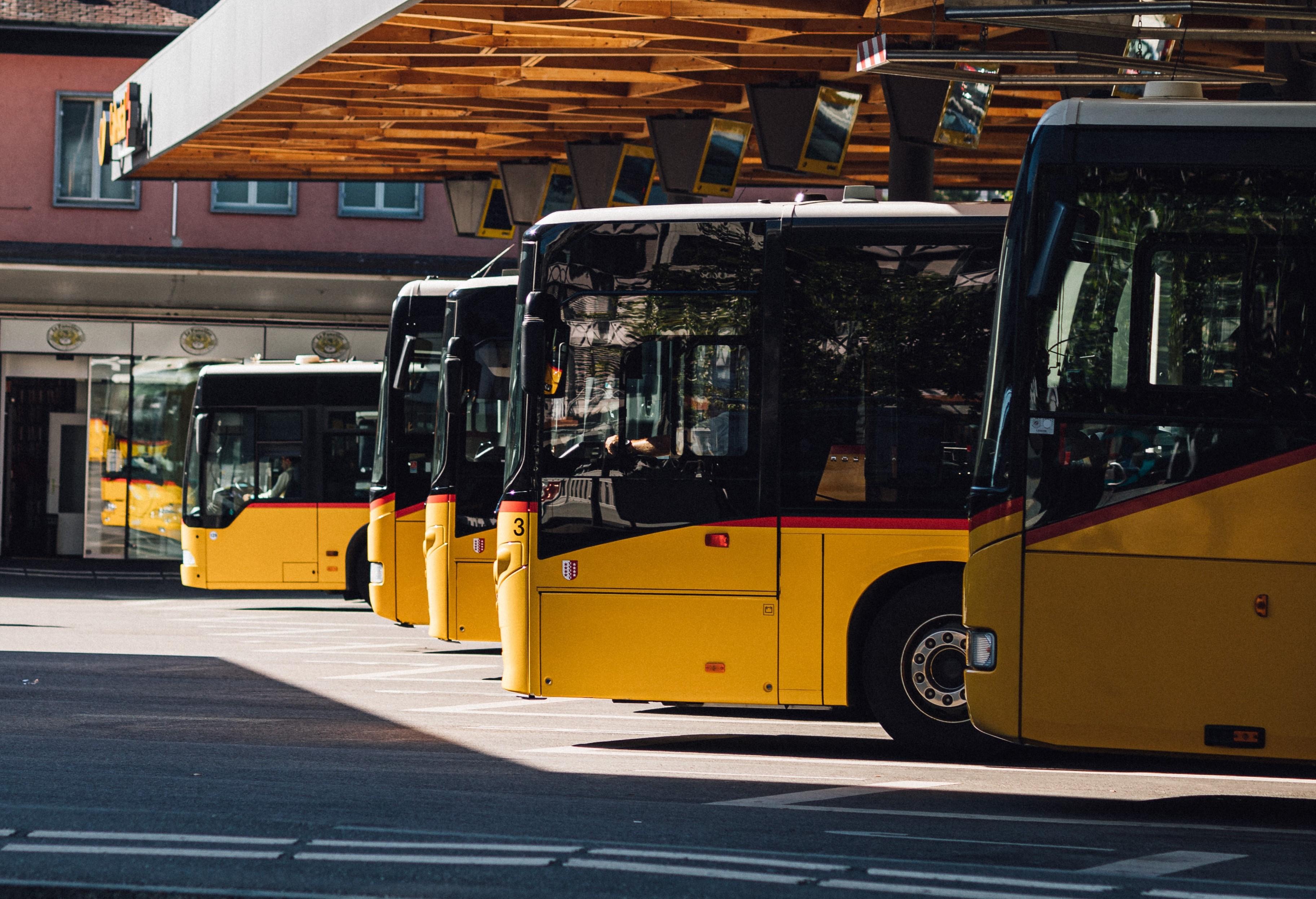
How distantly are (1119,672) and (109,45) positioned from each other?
87.8 ft

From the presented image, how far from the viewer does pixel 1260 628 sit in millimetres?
8008

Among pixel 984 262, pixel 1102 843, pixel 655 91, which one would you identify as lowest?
pixel 1102 843

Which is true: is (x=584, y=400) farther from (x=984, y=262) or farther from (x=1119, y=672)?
(x=1119, y=672)

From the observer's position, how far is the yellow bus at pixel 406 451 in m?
16.4

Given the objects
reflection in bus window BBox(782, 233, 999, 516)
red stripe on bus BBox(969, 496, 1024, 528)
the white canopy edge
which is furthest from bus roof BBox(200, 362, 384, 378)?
red stripe on bus BBox(969, 496, 1024, 528)

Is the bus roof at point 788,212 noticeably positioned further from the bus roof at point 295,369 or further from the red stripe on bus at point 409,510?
the bus roof at point 295,369

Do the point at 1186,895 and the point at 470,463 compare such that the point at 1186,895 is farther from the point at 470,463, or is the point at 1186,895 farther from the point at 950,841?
the point at 470,463

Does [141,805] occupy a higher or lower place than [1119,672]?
lower

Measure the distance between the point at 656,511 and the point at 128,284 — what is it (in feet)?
72.1

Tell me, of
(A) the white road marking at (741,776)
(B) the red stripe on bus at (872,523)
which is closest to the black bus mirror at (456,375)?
(B) the red stripe on bus at (872,523)

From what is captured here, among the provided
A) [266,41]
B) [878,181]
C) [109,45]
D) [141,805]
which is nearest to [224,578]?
[266,41]

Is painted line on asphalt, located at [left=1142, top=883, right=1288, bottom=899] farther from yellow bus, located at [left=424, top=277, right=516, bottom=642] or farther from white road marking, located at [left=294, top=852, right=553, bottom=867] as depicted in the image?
yellow bus, located at [left=424, top=277, right=516, bottom=642]

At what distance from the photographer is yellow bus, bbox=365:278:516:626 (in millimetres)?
16422

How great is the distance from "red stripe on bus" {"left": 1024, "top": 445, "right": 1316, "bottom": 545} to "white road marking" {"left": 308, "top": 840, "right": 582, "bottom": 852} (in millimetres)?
2631
